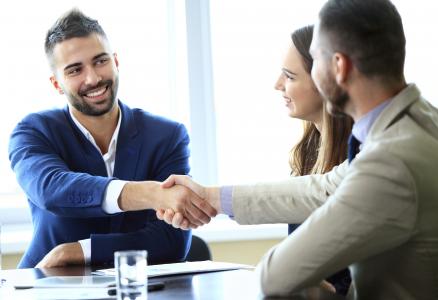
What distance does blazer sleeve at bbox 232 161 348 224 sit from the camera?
7.54 ft

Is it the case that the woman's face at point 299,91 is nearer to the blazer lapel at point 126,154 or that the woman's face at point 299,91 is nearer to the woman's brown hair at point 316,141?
the woman's brown hair at point 316,141

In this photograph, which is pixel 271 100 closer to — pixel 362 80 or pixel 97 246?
pixel 97 246

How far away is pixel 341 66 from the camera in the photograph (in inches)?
69.1

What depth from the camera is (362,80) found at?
69.1 inches

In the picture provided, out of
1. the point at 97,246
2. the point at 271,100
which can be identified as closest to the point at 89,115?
the point at 97,246

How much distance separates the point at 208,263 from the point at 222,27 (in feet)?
7.17

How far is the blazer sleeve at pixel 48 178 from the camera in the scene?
280 cm

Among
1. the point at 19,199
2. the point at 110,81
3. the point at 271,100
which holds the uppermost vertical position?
the point at 110,81

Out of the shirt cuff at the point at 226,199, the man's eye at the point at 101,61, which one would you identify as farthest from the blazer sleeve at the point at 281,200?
the man's eye at the point at 101,61

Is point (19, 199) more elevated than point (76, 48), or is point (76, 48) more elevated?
point (76, 48)

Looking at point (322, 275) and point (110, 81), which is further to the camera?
point (110, 81)

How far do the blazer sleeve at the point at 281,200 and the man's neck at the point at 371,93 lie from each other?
0.53m

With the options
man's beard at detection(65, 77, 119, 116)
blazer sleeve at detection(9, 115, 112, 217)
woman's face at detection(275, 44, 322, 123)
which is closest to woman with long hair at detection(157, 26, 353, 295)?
woman's face at detection(275, 44, 322, 123)

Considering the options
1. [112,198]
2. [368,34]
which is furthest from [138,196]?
[368,34]
